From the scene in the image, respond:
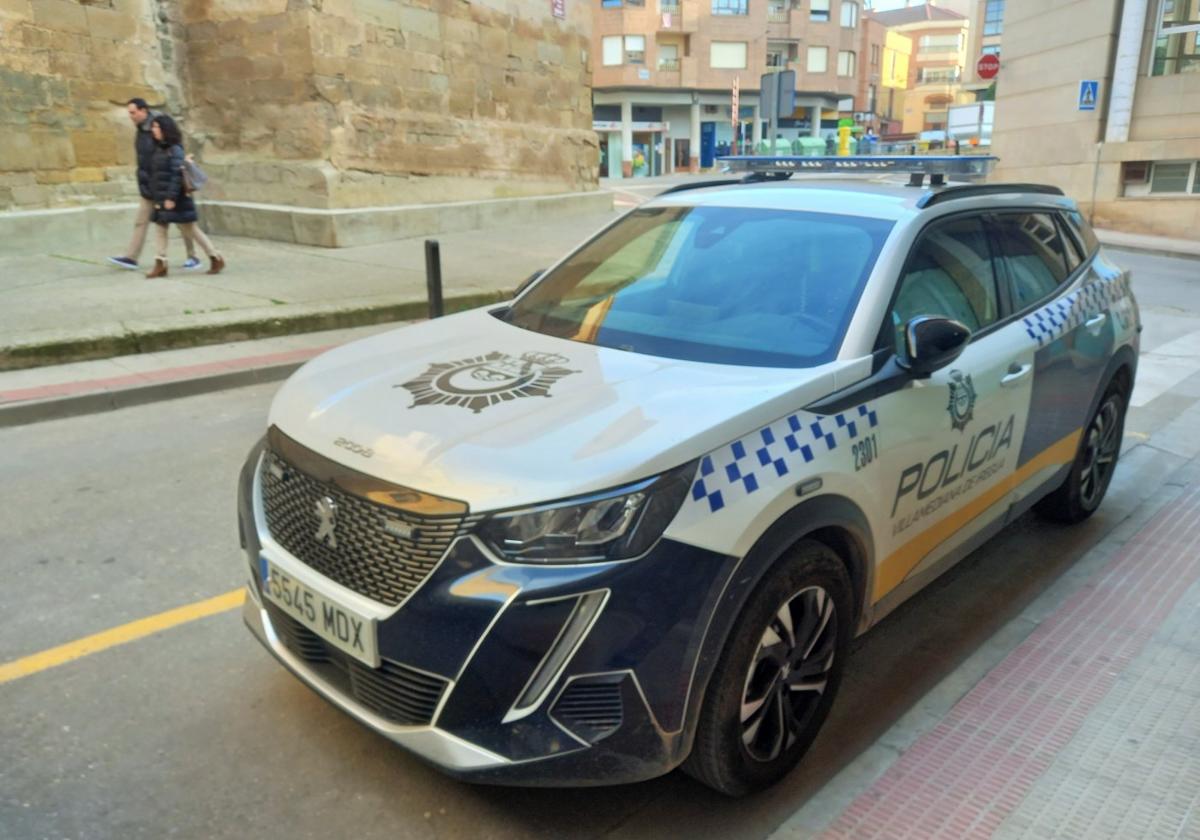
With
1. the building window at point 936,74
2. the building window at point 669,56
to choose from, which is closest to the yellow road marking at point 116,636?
the building window at point 669,56

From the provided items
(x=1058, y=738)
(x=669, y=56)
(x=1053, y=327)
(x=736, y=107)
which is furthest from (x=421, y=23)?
(x=669, y=56)

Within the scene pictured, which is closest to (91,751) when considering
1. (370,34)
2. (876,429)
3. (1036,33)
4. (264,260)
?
(876,429)

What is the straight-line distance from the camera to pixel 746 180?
164 inches

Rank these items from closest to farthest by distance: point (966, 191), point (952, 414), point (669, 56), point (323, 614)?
point (323, 614)
point (952, 414)
point (966, 191)
point (669, 56)

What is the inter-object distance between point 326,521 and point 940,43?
340ft

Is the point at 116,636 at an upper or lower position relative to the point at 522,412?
lower

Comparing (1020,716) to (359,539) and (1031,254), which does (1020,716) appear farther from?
(359,539)

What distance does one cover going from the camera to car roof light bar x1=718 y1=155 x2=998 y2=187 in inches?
154

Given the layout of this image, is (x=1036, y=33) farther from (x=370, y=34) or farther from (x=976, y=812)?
(x=976, y=812)

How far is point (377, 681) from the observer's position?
231 centimetres

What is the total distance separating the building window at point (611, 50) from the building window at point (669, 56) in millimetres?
3061

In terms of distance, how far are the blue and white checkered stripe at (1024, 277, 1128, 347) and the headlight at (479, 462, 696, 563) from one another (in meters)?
2.26

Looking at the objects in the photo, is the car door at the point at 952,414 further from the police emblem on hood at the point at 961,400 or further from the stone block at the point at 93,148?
the stone block at the point at 93,148

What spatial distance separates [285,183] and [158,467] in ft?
30.8
